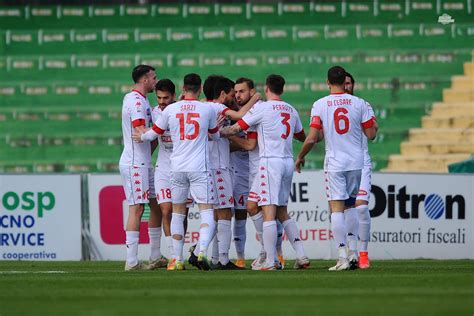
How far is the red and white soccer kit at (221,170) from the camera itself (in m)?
14.2

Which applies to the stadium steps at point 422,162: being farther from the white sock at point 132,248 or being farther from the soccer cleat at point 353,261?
the white sock at point 132,248

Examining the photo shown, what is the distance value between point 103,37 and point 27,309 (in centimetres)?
2137

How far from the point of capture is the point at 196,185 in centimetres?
1356

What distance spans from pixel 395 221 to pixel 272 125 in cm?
541

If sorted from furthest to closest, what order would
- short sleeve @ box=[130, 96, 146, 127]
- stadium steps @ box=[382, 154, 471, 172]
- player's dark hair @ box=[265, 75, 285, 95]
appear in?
stadium steps @ box=[382, 154, 471, 172] → short sleeve @ box=[130, 96, 146, 127] → player's dark hair @ box=[265, 75, 285, 95]

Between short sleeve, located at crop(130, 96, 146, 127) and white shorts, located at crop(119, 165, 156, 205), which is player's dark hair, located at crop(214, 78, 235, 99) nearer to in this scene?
short sleeve, located at crop(130, 96, 146, 127)

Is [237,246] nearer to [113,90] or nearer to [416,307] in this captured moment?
[416,307]

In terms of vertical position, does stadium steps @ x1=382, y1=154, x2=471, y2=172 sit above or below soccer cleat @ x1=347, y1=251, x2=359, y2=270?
above

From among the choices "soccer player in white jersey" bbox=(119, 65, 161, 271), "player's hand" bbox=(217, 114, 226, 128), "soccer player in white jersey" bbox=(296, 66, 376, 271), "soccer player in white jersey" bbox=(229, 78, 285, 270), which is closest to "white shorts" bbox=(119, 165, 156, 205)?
"soccer player in white jersey" bbox=(119, 65, 161, 271)

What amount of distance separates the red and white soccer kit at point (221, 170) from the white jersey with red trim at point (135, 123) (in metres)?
0.74

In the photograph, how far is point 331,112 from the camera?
43.8 ft

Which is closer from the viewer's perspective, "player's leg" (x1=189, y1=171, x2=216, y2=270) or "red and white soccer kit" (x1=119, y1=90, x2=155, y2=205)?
"player's leg" (x1=189, y1=171, x2=216, y2=270)

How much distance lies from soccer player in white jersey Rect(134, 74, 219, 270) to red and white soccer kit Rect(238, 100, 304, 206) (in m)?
0.46

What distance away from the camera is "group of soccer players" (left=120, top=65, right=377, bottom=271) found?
1337 cm
